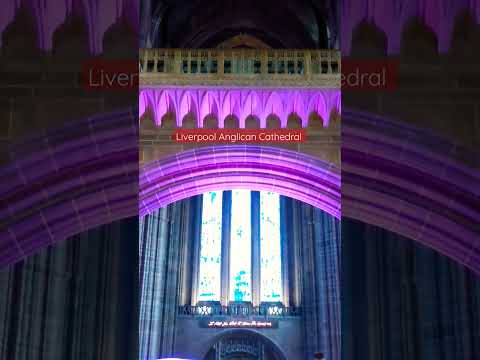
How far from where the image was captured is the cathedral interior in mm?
5625

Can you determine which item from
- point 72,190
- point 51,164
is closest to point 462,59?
point 51,164

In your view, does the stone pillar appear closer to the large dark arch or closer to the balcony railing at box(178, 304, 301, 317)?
the balcony railing at box(178, 304, 301, 317)

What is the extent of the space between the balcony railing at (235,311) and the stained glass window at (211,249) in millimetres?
415

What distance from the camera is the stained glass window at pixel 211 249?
2119cm

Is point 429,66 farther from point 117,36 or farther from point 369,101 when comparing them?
point 117,36

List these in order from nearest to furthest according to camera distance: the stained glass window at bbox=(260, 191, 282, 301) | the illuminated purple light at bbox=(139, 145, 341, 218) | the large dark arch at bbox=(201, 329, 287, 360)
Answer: the illuminated purple light at bbox=(139, 145, 341, 218), the large dark arch at bbox=(201, 329, 287, 360), the stained glass window at bbox=(260, 191, 282, 301)

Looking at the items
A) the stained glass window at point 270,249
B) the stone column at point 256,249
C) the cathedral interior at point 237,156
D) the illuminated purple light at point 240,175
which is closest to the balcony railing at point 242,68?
the cathedral interior at point 237,156

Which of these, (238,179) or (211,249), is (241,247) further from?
(238,179)

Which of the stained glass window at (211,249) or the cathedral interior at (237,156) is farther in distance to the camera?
the stained glass window at (211,249)

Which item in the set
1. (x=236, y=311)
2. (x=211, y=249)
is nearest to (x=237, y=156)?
(x=236, y=311)

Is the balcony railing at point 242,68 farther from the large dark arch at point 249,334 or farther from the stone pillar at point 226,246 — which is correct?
the stone pillar at point 226,246

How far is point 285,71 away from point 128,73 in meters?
4.14

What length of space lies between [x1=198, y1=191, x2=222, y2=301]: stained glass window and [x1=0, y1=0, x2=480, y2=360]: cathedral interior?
2.27 m

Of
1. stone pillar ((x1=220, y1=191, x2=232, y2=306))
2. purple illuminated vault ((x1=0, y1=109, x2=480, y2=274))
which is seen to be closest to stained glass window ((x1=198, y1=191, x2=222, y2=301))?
stone pillar ((x1=220, y1=191, x2=232, y2=306))
